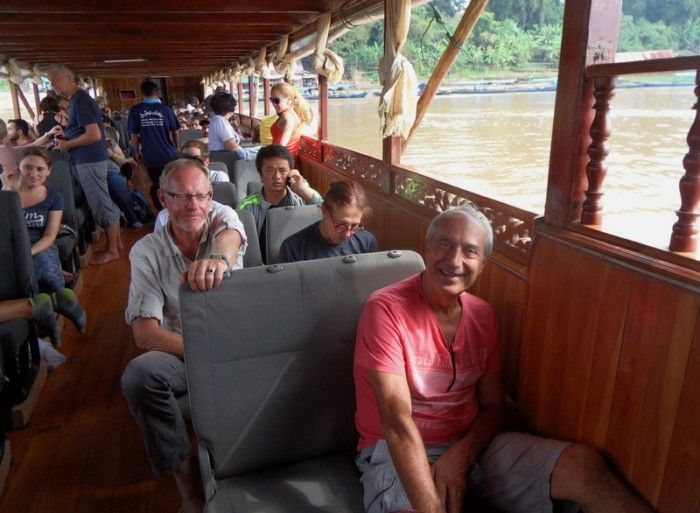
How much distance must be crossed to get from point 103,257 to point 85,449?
2.58 metres

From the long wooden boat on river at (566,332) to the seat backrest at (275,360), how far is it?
52 cm

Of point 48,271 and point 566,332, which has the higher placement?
point 566,332

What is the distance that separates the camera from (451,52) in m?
2.42

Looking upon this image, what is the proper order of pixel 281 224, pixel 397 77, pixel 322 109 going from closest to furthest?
1. pixel 281 224
2. pixel 397 77
3. pixel 322 109

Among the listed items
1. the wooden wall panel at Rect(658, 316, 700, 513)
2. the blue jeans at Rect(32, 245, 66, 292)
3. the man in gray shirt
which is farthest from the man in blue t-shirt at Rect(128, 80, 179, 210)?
the wooden wall panel at Rect(658, 316, 700, 513)

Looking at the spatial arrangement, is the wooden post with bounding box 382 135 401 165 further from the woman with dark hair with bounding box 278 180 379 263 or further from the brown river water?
the woman with dark hair with bounding box 278 180 379 263

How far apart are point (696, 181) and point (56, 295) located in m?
2.83

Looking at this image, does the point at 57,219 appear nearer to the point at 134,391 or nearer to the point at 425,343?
the point at 134,391

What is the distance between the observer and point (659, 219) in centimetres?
143

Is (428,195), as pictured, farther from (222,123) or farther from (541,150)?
(222,123)

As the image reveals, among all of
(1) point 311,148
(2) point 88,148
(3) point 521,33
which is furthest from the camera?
(1) point 311,148

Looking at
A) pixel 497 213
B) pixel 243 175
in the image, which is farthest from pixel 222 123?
pixel 497 213

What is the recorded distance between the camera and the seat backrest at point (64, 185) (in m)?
3.50

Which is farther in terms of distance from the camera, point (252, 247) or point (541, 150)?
point (252, 247)
